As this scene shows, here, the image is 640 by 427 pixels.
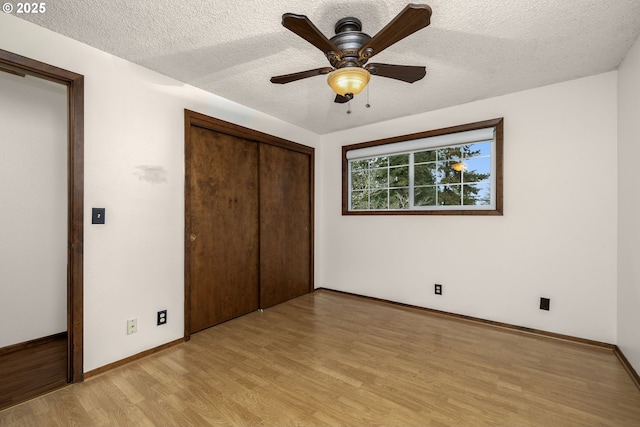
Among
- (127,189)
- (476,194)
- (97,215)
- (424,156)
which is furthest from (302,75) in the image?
(476,194)

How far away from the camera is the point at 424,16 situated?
1.32 meters

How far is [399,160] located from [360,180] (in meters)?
0.63

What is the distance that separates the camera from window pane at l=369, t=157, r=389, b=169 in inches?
147

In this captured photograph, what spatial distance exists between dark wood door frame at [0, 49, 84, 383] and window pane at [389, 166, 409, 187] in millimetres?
3129

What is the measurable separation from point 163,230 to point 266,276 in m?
1.40

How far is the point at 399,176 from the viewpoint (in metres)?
3.61

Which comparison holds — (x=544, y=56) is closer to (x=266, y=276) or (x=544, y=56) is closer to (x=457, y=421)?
(x=457, y=421)

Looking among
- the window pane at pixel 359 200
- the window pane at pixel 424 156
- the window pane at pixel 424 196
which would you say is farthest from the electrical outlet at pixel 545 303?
the window pane at pixel 359 200

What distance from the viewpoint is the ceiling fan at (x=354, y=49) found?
1.40 metres

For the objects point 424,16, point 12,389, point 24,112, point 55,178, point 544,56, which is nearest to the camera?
point 424,16

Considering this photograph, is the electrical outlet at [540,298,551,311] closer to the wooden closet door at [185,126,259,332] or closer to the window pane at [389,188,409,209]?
the window pane at [389,188,409,209]

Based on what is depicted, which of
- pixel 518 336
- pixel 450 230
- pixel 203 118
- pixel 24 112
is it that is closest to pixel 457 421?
pixel 518 336

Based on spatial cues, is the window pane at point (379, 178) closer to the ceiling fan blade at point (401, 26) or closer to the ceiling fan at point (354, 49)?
the ceiling fan at point (354, 49)

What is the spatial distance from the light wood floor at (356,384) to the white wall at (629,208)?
12.1 inches
